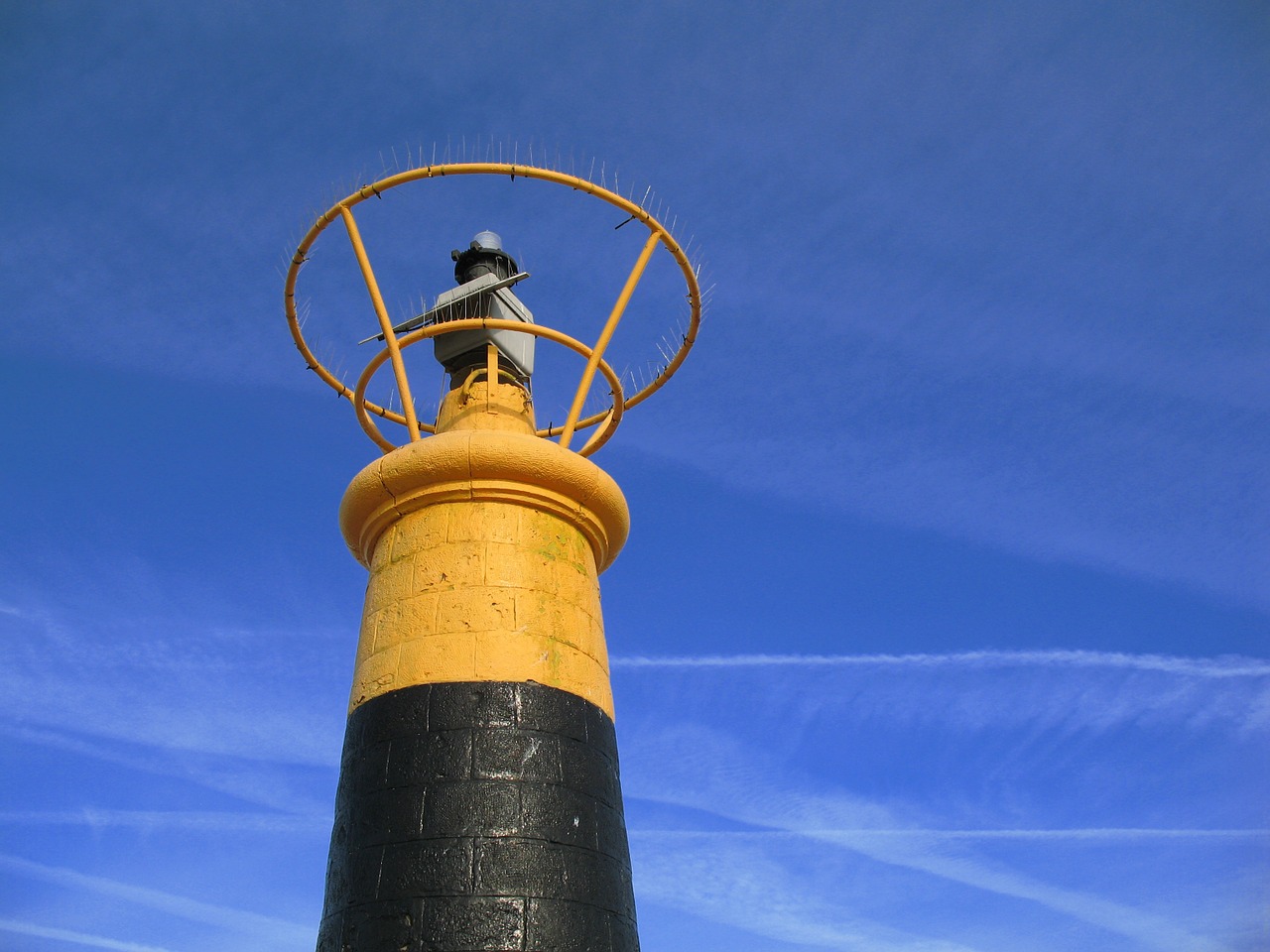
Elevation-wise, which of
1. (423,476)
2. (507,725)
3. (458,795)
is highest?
(423,476)

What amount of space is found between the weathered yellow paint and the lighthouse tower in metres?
0.01

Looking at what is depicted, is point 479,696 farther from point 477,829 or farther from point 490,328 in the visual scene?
point 490,328

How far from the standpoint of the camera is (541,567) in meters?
7.27

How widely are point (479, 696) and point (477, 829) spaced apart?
88cm

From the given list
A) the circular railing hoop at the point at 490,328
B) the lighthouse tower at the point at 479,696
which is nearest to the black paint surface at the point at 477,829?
the lighthouse tower at the point at 479,696

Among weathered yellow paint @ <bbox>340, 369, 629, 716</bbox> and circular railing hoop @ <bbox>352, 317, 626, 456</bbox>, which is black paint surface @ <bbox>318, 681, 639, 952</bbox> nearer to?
weathered yellow paint @ <bbox>340, 369, 629, 716</bbox>

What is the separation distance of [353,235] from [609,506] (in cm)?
347

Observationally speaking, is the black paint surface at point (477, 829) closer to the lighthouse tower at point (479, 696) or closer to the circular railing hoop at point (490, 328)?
the lighthouse tower at point (479, 696)

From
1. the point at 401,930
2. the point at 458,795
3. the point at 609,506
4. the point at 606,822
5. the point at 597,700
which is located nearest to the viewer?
the point at 401,930

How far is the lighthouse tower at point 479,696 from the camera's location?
230 inches

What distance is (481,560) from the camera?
712 cm

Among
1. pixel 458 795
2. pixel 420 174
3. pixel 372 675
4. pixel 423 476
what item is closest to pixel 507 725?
pixel 458 795

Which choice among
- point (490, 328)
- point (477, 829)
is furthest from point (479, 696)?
point (490, 328)

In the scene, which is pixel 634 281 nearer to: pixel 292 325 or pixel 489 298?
pixel 489 298
